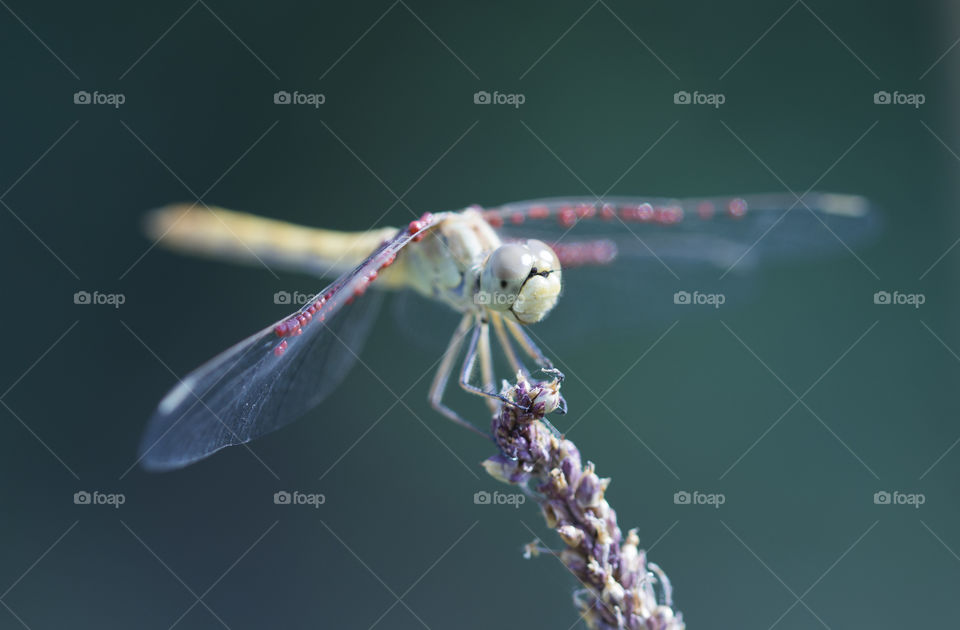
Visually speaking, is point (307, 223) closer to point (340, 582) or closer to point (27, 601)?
point (340, 582)

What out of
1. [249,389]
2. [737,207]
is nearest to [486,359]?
[249,389]

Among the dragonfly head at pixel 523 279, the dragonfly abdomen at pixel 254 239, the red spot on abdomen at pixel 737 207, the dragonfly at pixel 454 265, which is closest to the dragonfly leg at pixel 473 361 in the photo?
the dragonfly at pixel 454 265

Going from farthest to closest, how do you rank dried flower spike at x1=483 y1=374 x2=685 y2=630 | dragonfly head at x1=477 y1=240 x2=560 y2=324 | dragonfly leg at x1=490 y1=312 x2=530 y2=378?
1. dragonfly leg at x1=490 y1=312 x2=530 y2=378
2. dragonfly head at x1=477 y1=240 x2=560 y2=324
3. dried flower spike at x1=483 y1=374 x2=685 y2=630

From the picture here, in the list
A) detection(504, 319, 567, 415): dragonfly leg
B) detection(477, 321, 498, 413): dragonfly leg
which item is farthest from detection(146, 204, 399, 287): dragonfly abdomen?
detection(504, 319, 567, 415): dragonfly leg

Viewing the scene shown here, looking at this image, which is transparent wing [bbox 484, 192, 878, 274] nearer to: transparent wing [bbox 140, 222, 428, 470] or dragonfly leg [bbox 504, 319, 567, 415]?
dragonfly leg [bbox 504, 319, 567, 415]

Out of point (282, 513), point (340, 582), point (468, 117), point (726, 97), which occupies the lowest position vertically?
point (340, 582)

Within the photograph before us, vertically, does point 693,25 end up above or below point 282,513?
above

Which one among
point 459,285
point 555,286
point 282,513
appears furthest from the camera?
point 282,513

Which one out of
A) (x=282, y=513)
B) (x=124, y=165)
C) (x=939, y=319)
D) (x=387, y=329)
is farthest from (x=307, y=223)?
(x=939, y=319)
